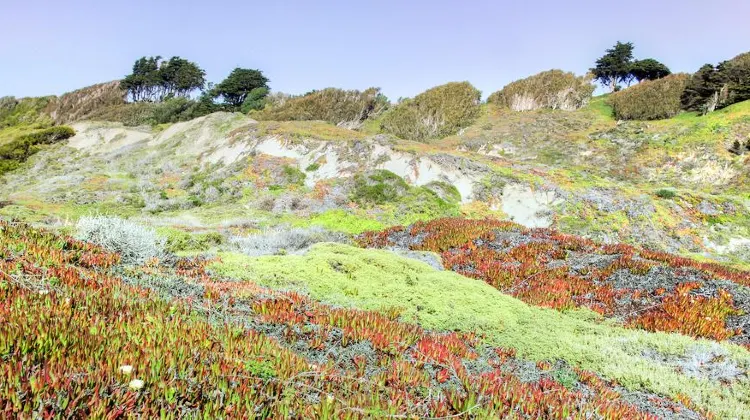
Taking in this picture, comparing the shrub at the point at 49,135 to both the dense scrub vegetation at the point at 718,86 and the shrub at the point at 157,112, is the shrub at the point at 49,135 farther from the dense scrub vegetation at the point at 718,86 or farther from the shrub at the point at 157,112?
the dense scrub vegetation at the point at 718,86

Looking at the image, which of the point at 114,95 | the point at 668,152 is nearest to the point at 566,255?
the point at 668,152

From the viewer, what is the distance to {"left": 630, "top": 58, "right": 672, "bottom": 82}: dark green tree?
203 feet

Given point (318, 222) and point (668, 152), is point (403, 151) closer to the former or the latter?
point (318, 222)

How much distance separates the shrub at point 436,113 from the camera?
176 feet

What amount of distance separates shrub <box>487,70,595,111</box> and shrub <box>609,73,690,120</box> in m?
5.86

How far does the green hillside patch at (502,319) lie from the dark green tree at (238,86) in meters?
69.3

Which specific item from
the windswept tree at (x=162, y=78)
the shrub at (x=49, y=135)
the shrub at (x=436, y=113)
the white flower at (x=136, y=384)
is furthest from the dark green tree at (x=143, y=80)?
the white flower at (x=136, y=384)

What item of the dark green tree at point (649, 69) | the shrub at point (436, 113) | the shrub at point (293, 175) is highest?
the dark green tree at point (649, 69)

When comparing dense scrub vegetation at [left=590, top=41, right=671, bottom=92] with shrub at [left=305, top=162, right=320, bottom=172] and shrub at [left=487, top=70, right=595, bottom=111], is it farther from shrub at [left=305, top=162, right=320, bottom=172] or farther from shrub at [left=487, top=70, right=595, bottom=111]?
shrub at [left=305, top=162, right=320, bottom=172]

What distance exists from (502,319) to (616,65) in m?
70.9

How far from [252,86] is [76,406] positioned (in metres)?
77.7

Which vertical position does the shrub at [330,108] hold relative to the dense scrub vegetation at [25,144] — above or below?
above

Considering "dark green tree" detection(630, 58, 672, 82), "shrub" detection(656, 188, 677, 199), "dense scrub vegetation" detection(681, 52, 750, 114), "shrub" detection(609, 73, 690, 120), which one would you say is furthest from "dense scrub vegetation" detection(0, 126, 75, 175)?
"dark green tree" detection(630, 58, 672, 82)

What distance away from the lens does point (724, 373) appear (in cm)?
605
